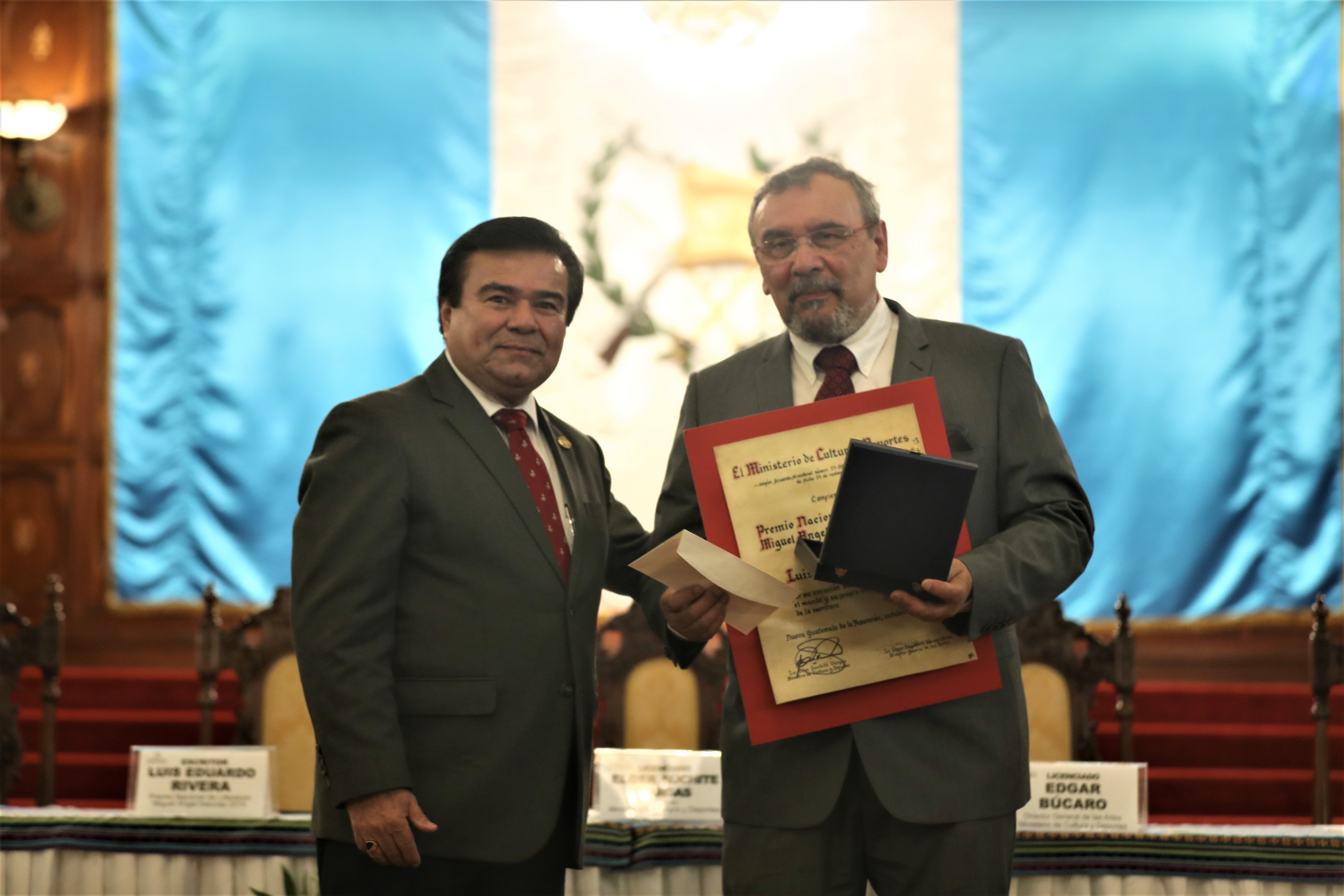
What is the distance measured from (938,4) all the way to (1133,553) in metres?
3.06

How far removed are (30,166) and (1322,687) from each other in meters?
6.61

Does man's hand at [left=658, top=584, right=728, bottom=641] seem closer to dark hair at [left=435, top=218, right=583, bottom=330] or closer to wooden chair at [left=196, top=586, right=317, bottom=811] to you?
dark hair at [left=435, top=218, right=583, bottom=330]

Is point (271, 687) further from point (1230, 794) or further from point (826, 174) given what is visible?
point (1230, 794)

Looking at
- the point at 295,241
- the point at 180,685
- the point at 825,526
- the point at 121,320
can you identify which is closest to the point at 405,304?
the point at 295,241

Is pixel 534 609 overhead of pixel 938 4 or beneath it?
beneath

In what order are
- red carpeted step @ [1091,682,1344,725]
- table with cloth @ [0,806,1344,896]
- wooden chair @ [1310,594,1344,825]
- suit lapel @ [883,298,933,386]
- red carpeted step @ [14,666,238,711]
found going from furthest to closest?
1. red carpeted step @ [14,666,238,711]
2. red carpeted step @ [1091,682,1344,725]
3. wooden chair @ [1310,594,1344,825]
4. table with cloth @ [0,806,1344,896]
5. suit lapel @ [883,298,933,386]

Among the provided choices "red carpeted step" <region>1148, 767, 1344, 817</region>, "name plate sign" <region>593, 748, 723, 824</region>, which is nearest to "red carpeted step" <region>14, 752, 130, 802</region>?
"name plate sign" <region>593, 748, 723, 824</region>

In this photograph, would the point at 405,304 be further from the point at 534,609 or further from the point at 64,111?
the point at 534,609

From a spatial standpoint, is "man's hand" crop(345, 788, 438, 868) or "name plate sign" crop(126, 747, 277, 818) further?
"name plate sign" crop(126, 747, 277, 818)

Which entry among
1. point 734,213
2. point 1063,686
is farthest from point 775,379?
point 734,213

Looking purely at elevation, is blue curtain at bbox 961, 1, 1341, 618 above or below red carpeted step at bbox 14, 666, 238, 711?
above

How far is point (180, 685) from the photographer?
507 centimetres

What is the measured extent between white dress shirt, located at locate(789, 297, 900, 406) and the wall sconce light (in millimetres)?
5580

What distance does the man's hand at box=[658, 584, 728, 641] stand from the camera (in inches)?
63.2
